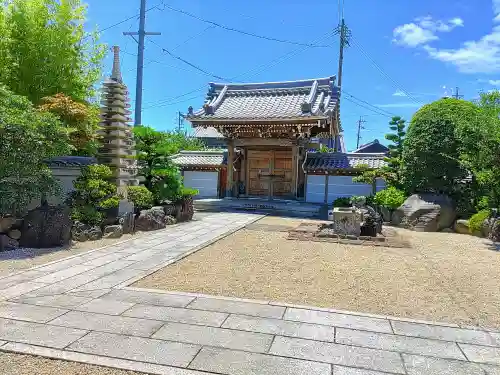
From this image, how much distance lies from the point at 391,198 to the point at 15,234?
10321 millimetres

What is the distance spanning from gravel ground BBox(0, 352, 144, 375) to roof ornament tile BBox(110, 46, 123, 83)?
8.58m

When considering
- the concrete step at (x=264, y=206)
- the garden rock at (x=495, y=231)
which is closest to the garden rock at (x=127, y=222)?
the concrete step at (x=264, y=206)

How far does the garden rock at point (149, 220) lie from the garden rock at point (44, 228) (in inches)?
91.2

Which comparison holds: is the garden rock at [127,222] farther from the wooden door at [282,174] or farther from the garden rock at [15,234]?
the wooden door at [282,174]

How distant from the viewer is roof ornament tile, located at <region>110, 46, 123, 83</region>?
32.8ft

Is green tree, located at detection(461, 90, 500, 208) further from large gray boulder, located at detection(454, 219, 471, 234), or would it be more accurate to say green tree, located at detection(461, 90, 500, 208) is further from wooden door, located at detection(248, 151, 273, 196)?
wooden door, located at detection(248, 151, 273, 196)

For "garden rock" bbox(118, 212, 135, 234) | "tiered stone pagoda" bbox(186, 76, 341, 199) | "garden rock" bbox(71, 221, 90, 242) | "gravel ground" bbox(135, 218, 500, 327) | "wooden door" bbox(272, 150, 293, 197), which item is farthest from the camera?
"wooden door" bbox(272, 150, 293, 197)

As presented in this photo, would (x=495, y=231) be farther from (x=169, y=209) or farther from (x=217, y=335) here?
(x=217, y=335)

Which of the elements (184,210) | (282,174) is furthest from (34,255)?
(282,174)

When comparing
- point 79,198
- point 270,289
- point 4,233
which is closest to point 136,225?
point 79,198

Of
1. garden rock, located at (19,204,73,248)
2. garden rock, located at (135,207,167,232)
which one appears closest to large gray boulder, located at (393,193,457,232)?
garden rock, located at (135,207,167,232)

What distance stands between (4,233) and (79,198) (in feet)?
5.97

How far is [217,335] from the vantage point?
315cm

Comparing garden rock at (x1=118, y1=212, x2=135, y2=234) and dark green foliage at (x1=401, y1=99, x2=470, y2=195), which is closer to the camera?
garden rock at (x1=118, y1=212, x2=135, y2=234)
